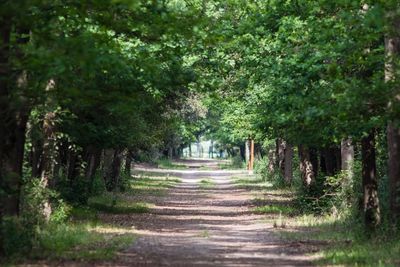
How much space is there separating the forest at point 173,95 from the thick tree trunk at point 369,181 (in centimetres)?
3

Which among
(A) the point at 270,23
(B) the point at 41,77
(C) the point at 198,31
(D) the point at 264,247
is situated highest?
(A) the point at 270,23

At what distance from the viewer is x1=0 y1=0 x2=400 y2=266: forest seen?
1160 cm

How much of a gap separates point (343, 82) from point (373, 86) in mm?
567

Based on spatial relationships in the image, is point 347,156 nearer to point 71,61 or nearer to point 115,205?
point 115,205

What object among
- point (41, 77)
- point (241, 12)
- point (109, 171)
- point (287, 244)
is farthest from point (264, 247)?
point (109, 171)

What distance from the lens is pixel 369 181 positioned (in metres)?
17.4

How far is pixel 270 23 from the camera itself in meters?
19.0

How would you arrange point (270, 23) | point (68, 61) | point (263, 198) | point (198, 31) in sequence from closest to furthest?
1. point (68, 61)
2. point (198, 31)
3. point (270, 23)
4. point (263, 198)

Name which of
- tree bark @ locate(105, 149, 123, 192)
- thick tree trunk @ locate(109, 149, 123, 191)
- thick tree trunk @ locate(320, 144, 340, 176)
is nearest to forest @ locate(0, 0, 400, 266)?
thick tree trunk @ locate(320, 144, 340, 176)

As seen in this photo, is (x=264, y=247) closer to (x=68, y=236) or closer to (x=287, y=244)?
(x=287, y=244)

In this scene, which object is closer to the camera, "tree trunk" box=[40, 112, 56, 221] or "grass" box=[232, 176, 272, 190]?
"tree trunk" box=[40, 112, 56, 221]

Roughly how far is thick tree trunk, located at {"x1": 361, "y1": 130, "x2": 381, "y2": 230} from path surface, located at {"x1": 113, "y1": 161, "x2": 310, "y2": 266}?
219 centimetres

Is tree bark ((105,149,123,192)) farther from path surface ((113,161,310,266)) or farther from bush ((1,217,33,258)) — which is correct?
bush ((1,217,33,258))

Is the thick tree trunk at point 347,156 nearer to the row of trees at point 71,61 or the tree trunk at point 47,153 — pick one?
the row of trees at point 71,61
